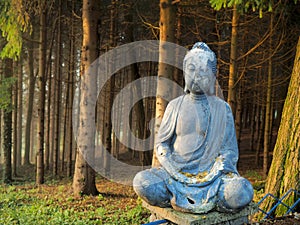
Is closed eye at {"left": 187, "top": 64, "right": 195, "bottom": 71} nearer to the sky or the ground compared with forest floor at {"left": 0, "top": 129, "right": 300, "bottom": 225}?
nearer to the sky

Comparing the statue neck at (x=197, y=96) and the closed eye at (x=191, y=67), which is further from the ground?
the closed eye at (x=191, y=67)

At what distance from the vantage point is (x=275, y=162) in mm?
6508

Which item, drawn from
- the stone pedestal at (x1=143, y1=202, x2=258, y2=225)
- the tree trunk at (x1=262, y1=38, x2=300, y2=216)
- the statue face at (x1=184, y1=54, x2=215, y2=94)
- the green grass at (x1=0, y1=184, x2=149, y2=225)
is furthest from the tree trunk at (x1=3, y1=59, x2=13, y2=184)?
the stone pedestal at (x1=143, y1=202, x2=258, y2=225)

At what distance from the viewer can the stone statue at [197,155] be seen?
3703 mm

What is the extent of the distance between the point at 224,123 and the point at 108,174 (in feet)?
32.7

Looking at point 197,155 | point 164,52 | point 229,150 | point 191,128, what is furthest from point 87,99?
point 229,150

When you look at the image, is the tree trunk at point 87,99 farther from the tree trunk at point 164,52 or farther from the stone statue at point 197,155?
the stone statue at point 197,155

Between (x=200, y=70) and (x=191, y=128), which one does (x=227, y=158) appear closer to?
(x=191, y=128)

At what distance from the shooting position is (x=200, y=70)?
13.0 feet

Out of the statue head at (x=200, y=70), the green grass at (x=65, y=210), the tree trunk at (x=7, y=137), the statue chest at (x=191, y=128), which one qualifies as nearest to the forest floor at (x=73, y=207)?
the green grass at (x=65, y=210)

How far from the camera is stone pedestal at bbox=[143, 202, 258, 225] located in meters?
3.59

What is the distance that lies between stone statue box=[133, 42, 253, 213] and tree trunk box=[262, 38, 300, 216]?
103 inches

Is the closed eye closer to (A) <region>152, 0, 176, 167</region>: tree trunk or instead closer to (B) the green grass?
(A) <region>152, 0, 176, 167</region>: tree trunk

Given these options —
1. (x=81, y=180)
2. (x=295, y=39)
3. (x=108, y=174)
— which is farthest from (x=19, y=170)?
→ (x=295, y=39)
